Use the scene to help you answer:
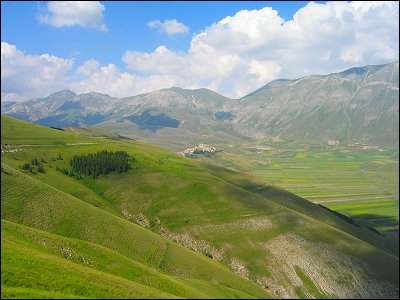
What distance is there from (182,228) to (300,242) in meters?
45.4

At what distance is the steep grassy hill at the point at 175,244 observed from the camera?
66688mm

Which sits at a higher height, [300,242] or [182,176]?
[182,176]

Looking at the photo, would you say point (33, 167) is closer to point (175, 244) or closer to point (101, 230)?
point (101, 230)

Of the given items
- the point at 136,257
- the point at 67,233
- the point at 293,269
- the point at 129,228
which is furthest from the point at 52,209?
the point at 293,269

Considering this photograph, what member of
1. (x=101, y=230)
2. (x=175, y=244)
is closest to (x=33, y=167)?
(x=101, y=230)

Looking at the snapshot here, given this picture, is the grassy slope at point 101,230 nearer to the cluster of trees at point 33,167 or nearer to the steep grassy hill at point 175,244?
the steep grassy hill at point 175,244

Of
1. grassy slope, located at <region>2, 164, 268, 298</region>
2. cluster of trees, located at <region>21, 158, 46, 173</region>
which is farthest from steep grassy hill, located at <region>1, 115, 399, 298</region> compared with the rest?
cluster of trees, located at <region>21, 158, 46, 173</region>

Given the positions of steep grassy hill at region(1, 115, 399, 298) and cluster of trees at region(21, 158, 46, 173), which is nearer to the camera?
steep grassy hill at region(1, 115, 399, 298)

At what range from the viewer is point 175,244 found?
12488cm

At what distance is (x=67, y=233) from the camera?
109375 millimetres

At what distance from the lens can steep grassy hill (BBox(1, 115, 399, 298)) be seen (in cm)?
6669

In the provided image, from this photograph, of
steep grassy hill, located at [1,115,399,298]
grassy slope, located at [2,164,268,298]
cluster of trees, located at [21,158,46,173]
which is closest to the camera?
steep grassy hill, located at [1,115,399,298]

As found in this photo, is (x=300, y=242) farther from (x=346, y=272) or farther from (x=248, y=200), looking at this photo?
(x=248, y=200)

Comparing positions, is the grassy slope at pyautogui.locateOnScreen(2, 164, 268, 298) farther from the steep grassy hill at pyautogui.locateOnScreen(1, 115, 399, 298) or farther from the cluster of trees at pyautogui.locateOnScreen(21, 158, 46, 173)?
the cluster of trees at pyautogui.locateOnScreen(21, 158, 46, 173)
